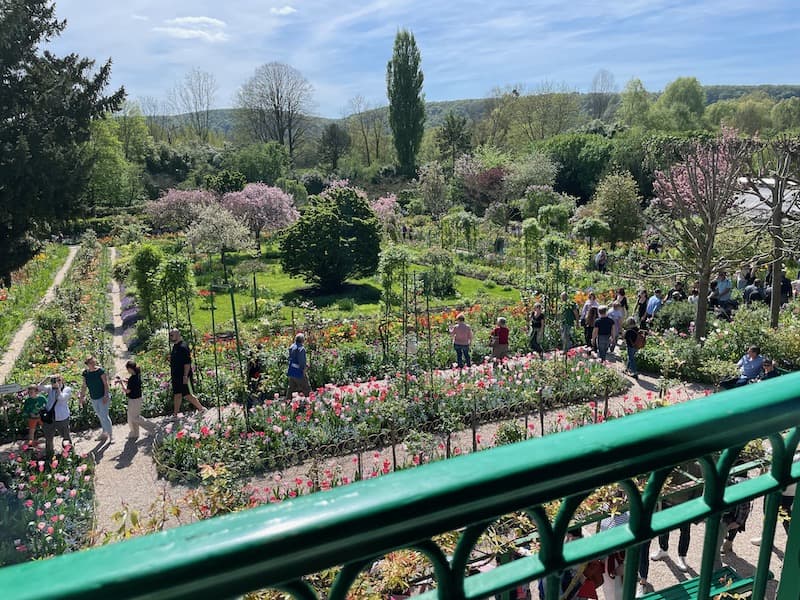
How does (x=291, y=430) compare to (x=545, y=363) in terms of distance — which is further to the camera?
(x=545, y=363)

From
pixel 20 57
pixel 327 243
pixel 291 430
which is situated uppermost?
pixel 20 57

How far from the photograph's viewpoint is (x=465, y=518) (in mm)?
844

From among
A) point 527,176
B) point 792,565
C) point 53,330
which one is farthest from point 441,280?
point 792,565

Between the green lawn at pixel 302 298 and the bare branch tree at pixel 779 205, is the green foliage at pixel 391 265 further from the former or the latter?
the bare branch tree at pixel 779 205

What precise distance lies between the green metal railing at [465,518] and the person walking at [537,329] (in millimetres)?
12205

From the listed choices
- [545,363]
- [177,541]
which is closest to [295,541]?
[177,541]

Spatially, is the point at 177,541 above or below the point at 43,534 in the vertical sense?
above

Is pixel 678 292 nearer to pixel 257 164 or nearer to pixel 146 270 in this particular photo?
pixel 146 270

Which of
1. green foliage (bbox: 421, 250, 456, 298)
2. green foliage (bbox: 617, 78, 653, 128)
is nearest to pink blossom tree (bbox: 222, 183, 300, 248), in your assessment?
green foliage (bbox: 421, 250, 456, 298)

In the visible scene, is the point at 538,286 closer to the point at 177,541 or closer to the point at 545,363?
the point at 545,363

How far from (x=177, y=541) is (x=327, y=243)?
2012cm

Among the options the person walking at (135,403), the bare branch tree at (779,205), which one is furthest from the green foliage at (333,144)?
→ the person walking at (135,403)

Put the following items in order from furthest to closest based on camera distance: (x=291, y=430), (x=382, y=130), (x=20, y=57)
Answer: (x=382, y=130)
(x=20, y=57)
(x=291, y=430)

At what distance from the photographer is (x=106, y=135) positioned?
4350cm
